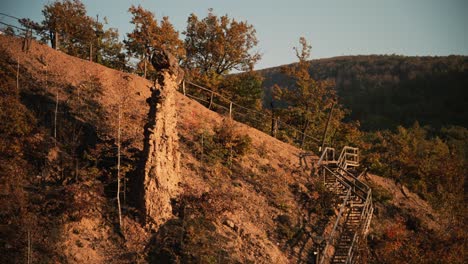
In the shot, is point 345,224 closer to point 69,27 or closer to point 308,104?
point 308,104

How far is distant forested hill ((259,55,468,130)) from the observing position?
98625mm

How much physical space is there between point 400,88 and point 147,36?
329ft

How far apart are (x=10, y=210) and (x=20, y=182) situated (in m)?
2.09

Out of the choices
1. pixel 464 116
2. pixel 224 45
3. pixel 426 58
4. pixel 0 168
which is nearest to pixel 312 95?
pixel 224 45

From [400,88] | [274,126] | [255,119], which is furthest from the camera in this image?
[400,88]

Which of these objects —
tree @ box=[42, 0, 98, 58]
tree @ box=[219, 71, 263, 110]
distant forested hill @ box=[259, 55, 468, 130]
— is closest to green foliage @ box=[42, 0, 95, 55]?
tree @ box=[42, 0, 98, 58]

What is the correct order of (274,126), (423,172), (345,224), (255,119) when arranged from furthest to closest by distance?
(274,126)
(423,172)
(255,119)
(345,224)

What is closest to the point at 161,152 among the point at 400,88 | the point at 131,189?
the point at 131,189

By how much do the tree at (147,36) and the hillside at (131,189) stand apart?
897 cm

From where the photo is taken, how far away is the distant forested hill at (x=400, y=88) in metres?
98.6

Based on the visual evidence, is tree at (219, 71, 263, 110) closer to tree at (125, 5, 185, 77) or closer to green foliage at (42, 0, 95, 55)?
tree at (125, 5, 185, 77)

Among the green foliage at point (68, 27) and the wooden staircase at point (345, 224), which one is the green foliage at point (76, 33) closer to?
the green foliage at point (68, 27)

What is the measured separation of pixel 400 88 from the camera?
121625mm

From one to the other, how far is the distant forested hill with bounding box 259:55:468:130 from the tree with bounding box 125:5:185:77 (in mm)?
60635
